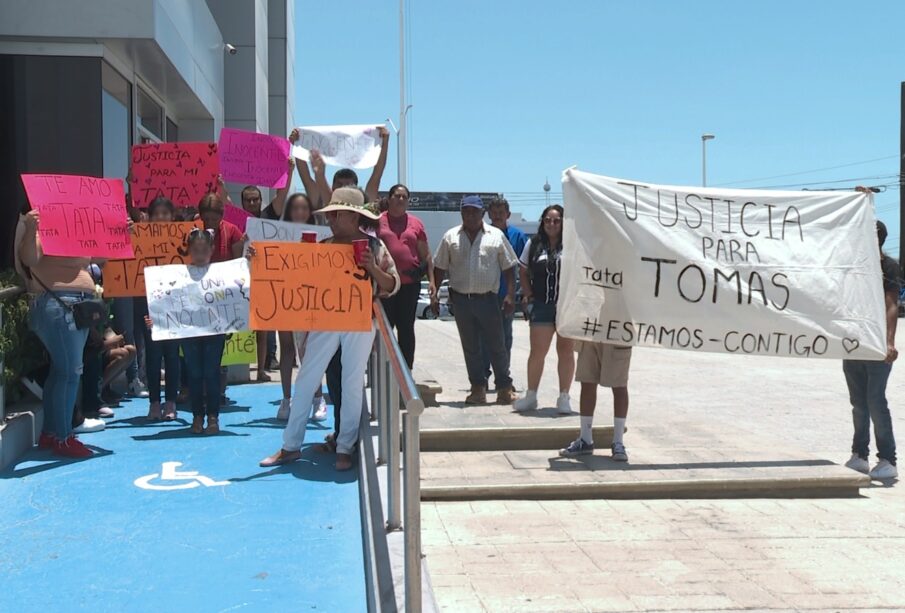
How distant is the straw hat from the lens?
228 inches

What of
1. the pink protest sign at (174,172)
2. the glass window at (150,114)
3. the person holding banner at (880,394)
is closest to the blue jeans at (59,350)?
the pink protest sign at (174,172)

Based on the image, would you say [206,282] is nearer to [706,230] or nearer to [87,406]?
[87,406]

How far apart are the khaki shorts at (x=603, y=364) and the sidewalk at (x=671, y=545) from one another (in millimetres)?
617

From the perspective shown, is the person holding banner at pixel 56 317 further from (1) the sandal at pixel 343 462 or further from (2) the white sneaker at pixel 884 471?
(2) the white sneaker at pixel 884 471

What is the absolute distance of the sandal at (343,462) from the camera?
244 inches

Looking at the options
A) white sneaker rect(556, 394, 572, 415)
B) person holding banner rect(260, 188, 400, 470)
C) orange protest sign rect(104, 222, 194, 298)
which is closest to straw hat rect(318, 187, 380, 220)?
person holding banner rect(260, 188, 400, 470)

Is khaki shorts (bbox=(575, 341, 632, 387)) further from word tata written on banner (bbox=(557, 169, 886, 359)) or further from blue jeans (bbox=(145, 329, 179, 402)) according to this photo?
blue jeans (bbox=(145, 329, 179, 402))

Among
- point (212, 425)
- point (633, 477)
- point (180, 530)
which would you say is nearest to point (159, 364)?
point (212, 425)

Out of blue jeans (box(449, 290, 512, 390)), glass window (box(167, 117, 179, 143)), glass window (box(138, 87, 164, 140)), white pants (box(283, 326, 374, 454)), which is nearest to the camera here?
white pants (box(283, 326, 374, 454))

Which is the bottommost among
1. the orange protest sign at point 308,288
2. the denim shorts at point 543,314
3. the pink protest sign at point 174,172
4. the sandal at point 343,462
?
the sandal at point 343,462

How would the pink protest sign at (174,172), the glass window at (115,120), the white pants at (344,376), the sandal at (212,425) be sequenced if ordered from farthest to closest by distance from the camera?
1. the glass window at (115,120)
2. the pink protest sign at (174,172)
3. the sandal at (212,425)
4. the white pants at (344,376)

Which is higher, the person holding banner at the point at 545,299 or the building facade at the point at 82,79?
the building facade at the point at 82,79

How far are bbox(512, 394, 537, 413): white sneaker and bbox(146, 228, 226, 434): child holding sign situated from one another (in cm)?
253

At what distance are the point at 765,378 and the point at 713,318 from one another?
7.61 metres
